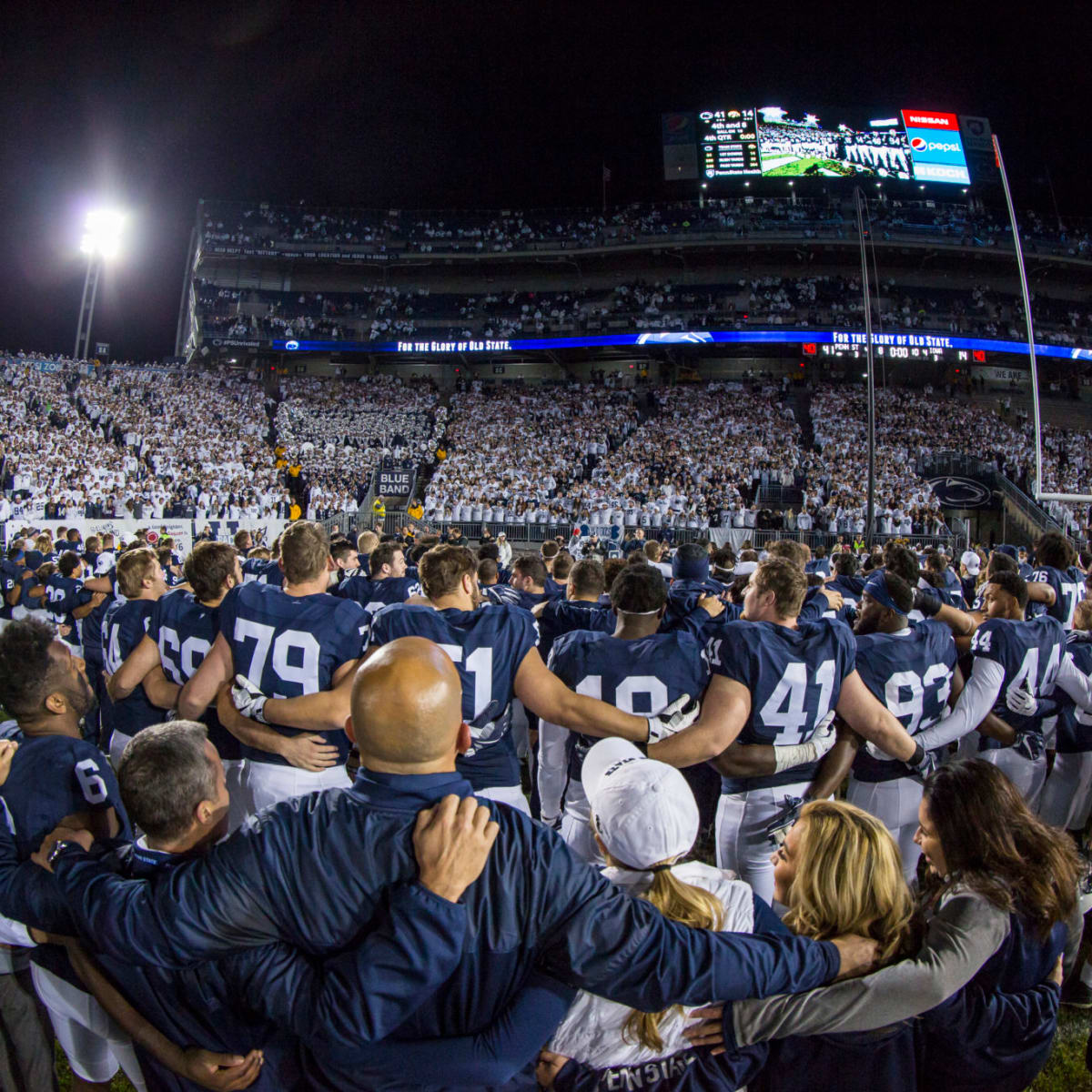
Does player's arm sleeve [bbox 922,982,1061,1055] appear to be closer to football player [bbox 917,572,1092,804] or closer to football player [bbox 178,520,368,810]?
football player [bbox 917,572,1092,804]

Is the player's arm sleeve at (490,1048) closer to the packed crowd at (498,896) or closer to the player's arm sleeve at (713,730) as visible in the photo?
the packed crowd at (498,896)

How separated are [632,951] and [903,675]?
279 centimetres

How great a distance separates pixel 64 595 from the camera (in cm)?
765

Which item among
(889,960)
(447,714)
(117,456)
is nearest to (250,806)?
(447,714)

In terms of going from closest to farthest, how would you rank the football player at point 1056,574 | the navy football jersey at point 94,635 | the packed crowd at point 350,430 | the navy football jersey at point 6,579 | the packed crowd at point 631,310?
1. the football player at point 1056,574
2. the navy football jersey at point 94,635
3. the navy football jersey at point 6,579
4. the packed crowd at point 350,430
5. the packed crowd at point 631,310

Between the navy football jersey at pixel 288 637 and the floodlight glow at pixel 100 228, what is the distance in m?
51.1

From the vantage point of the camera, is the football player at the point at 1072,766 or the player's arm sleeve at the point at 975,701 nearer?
the player's arm sleeve at the point at 975,701

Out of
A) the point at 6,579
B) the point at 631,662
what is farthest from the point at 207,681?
the point at 6,579

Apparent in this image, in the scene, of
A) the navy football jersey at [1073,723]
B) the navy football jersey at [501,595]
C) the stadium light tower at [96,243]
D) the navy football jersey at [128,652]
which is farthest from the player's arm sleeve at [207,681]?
the stadium light tower at [96,243]

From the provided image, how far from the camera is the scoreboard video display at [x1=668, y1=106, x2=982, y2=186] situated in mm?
35969

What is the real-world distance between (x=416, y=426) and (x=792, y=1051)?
32138 mm

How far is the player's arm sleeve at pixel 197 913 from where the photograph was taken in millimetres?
1536

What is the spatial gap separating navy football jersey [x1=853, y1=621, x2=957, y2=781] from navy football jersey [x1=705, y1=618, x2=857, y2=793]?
0.46m

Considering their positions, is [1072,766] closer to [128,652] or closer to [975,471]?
[128,652]
